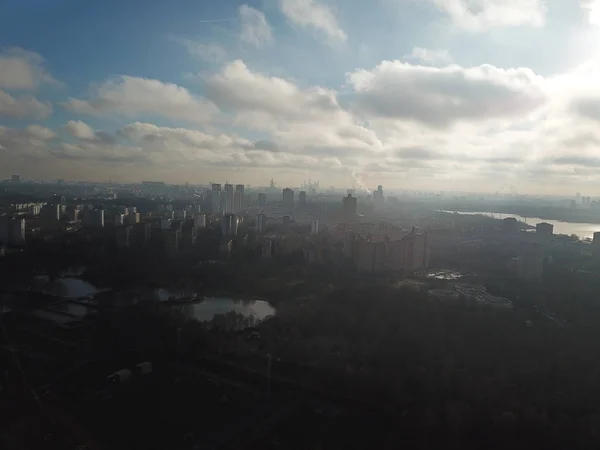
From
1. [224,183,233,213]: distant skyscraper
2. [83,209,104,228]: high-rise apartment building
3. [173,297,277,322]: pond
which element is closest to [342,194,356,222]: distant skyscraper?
[224,183,233,213]: distant skyscraper

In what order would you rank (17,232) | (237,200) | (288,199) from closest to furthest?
(17,232) → (237,200) → (288,199)

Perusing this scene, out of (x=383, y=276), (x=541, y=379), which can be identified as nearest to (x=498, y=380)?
(x=541, y=379)

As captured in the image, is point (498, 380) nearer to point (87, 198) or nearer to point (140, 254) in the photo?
point (140, 254)

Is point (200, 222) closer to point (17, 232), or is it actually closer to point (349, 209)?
point (17, 232)

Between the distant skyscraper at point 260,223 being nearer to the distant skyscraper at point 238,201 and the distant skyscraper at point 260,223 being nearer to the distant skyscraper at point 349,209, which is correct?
the distant skyscraper at point 349,209

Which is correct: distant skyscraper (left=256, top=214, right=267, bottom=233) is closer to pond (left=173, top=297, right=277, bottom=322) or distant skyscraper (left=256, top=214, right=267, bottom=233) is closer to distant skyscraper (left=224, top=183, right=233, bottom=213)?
distant skyscraper (left=224, top=183, right=233, bottom=213)

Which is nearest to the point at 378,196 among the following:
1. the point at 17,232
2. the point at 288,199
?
the point at 288,199
